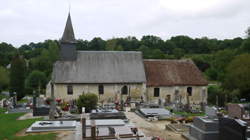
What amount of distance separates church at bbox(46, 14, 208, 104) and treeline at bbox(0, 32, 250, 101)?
3672 mm

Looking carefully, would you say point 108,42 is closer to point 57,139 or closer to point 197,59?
point 197,59

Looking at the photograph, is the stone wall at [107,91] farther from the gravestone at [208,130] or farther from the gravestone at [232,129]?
the gravestone at [232,129]

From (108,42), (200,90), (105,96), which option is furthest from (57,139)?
(108,42)

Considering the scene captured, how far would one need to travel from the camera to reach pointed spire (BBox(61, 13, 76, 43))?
89.1 ft

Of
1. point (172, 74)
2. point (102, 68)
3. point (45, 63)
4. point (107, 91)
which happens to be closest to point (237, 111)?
point (172, 74)

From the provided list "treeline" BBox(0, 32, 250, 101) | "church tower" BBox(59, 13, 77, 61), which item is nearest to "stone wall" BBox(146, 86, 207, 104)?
"treeline" BBox(0, 32, 250, 101)

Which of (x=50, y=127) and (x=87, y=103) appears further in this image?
(x=87, y=103)

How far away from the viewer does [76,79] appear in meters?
26.4

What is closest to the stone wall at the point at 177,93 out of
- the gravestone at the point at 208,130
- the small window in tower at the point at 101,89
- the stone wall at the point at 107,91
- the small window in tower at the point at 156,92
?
the small window in tower at the point at 156,92

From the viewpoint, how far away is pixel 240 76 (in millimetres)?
28109

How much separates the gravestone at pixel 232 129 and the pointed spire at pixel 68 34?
824 inches

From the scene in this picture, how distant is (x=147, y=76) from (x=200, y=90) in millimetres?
6495

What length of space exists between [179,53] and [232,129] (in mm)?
61372

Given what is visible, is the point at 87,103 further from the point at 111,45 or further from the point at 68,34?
the point at 111,45
